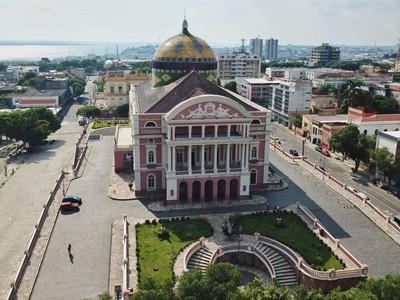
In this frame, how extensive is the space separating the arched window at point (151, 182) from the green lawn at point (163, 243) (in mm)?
8824

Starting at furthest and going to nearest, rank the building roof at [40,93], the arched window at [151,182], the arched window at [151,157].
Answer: the building roof at [40,93]
the arched window at [151,182]
the arched window at [151,157]

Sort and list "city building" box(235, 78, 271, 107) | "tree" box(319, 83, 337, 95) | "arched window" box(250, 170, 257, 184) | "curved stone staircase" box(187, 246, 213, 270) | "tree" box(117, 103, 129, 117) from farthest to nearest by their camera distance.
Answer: "city building" box(235, 78, 271, 107) < "tree" box(319, 83, 337, 95) < "tree" box(117, 103, 129, 117) < "arched window" box(250, 170, 257, 184) < "curved stone staircase" box(187, 246, 213, 270)

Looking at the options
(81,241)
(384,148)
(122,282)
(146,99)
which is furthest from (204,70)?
(122,282)

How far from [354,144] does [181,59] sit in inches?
1146

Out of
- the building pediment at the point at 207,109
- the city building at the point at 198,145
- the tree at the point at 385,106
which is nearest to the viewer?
the building pediment at the point at 207,109

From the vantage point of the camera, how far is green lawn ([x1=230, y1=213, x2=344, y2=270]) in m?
35.7

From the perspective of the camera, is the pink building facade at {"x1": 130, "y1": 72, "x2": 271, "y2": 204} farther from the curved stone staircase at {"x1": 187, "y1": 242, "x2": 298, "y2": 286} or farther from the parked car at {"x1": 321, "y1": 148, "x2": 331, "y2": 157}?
the parked car at {"x1": 321, "y1": 148, "x2": 331, "y2": 157}

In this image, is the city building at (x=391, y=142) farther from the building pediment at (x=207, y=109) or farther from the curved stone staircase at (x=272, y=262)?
the curved stone staircase at (x=272, y=262)

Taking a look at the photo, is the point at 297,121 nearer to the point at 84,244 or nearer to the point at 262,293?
the point at 84,244

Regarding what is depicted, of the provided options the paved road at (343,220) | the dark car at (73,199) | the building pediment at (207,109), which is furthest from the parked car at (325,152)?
the dark car at (73,199)

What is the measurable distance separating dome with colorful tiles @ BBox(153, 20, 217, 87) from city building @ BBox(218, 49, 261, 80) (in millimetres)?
99497

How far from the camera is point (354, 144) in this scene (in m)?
60.9

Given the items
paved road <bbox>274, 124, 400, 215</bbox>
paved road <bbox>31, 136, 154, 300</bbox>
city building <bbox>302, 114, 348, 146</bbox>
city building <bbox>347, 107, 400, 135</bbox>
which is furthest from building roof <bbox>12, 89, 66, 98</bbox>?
city building <bbox>347, 107, 400, 135</bbox>

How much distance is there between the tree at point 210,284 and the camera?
2409 cm
